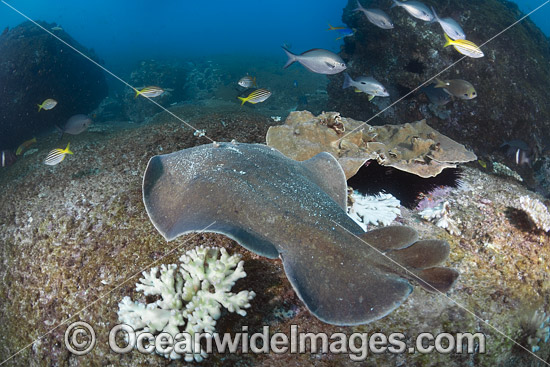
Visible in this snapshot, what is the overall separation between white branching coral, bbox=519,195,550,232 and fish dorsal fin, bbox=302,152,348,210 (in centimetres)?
274

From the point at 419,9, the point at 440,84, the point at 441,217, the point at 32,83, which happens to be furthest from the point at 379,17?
the point at 32,83

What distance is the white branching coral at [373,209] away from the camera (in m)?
3.50

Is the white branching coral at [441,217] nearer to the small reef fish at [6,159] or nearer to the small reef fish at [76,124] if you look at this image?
the small reef fish at [76,124]

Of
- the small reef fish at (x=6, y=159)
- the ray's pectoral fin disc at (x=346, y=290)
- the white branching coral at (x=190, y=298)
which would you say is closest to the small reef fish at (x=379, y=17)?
the ray's pectoral fin disc at (x=346, y=290)

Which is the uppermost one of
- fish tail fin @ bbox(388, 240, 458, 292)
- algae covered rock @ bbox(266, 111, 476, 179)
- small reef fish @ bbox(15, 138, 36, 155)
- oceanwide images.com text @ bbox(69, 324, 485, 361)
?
fish tail fin @ bbox(388, 240, 458, 292)

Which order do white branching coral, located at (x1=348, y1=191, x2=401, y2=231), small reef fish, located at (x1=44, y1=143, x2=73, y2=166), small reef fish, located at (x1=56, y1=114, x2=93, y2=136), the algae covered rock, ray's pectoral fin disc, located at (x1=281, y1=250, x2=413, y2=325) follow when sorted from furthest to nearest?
small reef fish, located at (x1=56, y1=114, x2=93, y2=136)
small reef fish, located at (x1=44, y1=143, x2=73, y2=166)
the algae covered rock
white branching coral, located at (x1=348, y1=191, x2=401, y2=231)
ray's pectoral fin disc, located at (x1=281, y1=250, x2=413, y2=325)

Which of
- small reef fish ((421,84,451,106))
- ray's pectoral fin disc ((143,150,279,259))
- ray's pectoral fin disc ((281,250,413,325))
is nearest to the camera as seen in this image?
ray's pectoral fin disc ((281,250,413,325))

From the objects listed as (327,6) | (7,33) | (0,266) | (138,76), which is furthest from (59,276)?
(327,6)

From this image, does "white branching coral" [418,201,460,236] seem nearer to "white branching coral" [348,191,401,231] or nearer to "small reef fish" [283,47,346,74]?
"white branching coral" [348,191,401,231]

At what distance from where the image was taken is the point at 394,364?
2367 mm

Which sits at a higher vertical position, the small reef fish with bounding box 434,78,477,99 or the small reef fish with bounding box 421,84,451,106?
the small reef fish with bounding box 434,78,477,99

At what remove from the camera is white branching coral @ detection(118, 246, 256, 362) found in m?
2.43

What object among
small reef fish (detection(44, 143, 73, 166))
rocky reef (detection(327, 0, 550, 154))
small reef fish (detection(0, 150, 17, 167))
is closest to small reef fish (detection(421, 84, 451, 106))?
rocky reef (detection(327, 0, 550, 154))

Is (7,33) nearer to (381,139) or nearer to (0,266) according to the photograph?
(0,266)
